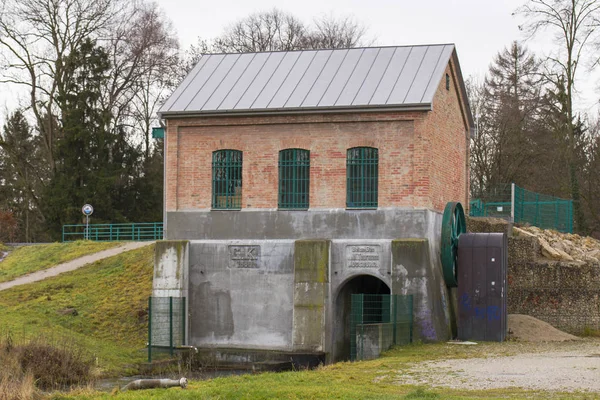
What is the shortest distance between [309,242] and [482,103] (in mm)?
26935

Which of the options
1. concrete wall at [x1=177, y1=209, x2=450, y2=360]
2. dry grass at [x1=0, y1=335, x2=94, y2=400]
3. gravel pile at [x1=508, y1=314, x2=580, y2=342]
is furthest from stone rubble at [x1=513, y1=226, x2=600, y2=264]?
dry grass at [x1=0, y1=335, x2=94, y2=400]

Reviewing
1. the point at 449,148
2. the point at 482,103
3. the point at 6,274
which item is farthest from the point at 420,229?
the point at 482,103

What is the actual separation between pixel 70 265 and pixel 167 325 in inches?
470

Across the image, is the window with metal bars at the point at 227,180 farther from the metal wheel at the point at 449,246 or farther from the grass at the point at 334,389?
the grass at the point at 334,389

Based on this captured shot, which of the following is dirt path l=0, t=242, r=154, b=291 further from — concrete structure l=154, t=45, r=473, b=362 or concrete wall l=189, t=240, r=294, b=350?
concrete wall l=189, t=240, r=294, b=350

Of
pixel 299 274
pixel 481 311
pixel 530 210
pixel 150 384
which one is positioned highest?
pixel 530 210

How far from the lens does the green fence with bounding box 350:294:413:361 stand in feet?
78.4

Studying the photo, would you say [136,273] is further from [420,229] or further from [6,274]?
[420,229]

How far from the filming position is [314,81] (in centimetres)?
2961

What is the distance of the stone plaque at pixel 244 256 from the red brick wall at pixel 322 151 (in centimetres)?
121

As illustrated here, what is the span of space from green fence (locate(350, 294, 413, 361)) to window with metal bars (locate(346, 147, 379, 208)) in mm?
2667

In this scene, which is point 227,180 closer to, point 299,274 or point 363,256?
point 299,274

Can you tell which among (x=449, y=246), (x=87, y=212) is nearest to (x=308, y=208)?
(x=449, y=246)

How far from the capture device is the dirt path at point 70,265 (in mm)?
37031
